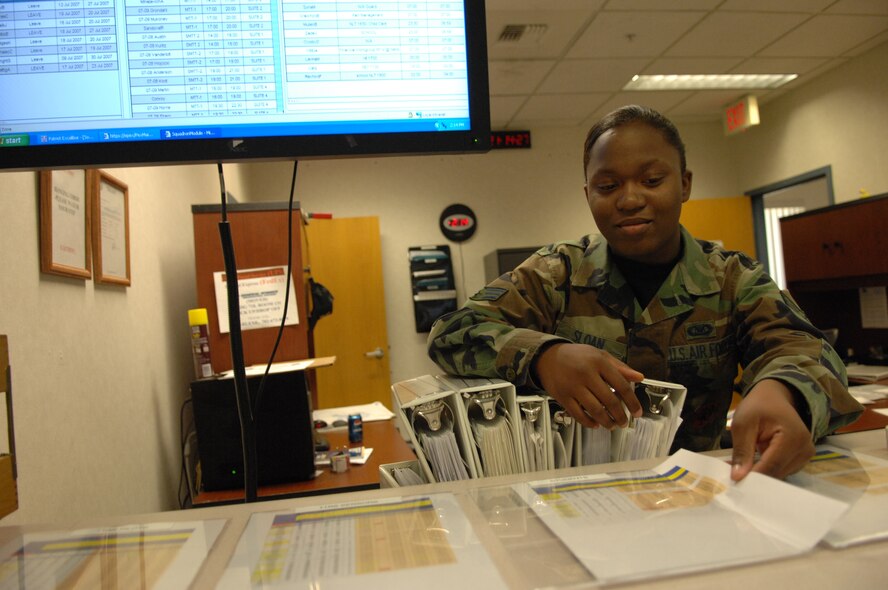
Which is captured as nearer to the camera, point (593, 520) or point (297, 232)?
point (593, 520)

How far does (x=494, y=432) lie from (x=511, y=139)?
434 cm

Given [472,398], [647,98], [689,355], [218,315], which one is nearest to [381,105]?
[472,398]

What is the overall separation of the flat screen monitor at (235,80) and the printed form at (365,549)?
0.36m

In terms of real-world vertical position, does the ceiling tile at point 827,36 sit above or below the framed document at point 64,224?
above

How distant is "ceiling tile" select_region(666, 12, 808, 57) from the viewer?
312 cm

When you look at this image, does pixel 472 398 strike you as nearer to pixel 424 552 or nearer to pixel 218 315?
pixel 424 552

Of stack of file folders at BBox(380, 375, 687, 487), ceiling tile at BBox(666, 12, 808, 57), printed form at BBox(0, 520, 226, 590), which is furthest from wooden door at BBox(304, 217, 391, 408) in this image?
printed form at BBox(0, 520, 226, 590)

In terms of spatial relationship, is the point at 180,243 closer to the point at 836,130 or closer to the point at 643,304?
the point at 643,304

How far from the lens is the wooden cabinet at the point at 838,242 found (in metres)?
2.48

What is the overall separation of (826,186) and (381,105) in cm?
443

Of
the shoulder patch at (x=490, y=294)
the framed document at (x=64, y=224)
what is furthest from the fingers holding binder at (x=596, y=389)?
the framed document at (x=64, y=224)

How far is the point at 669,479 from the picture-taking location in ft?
1.64

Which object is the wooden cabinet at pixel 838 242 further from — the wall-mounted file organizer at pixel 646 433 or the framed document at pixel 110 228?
the framed document at pixel 110 228

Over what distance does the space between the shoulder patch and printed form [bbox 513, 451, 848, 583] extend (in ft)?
1.98
